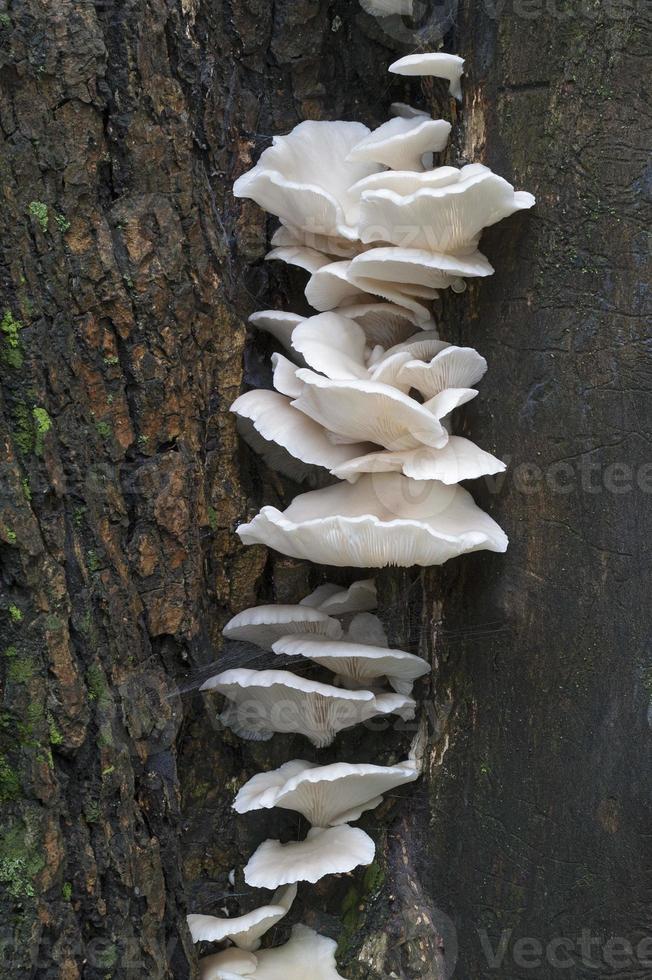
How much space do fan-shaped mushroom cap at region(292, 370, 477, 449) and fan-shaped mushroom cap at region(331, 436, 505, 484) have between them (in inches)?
2.1

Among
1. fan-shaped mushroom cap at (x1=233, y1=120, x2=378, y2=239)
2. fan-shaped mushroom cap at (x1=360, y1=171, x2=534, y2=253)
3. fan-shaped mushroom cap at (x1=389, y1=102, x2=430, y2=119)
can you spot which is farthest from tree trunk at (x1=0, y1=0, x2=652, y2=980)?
fan-shaped mushroom cap at (x1=233, y1=120, x2=378, y2=239)

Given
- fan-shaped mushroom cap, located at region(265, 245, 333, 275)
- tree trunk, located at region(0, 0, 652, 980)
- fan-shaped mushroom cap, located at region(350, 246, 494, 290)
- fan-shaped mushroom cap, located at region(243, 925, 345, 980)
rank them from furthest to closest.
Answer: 1. fan-shaped mushroom cap, located at region(265, 245, 333, 275)
2. fan-shaped mushroom cap, located at region(243, 925, 345, 980)
3. fan-shaped mushroom cap, located at region(350, 246, 494, 290)
4. tree trunk, located at region(0, 0, 652, 980)

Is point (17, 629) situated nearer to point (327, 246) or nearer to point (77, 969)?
point (77, 969)

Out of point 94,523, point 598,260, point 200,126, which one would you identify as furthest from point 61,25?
point 598,260

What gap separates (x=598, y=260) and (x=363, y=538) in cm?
127

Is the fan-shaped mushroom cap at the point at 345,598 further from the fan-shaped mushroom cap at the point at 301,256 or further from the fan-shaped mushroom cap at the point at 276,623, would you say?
the fan-shaped mushroom cap at the point at 301,256

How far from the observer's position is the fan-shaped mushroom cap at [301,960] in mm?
3377

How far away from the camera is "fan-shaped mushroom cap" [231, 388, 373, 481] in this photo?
330 cm

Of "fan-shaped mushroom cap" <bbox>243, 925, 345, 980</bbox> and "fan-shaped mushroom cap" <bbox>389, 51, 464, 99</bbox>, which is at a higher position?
"fan-shaped mushroom cap" <bbox>389, 51, 464, 99</bbox>

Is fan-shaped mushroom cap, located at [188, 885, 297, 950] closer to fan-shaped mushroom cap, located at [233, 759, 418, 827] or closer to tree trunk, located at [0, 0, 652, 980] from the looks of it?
tree trunk, located at [0, 0, 652, 980]

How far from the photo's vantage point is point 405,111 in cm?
362

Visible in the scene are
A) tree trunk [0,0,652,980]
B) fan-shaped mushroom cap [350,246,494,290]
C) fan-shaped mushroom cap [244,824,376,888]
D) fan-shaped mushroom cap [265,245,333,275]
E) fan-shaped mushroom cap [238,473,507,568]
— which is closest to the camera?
tree trunk [0,0,652,980]

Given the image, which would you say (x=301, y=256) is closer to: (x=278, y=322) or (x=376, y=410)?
(x=278, y=322)

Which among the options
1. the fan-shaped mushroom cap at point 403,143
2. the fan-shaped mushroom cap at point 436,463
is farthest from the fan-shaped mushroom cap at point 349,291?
the fan-shaped mushroom cap at point 436,463
